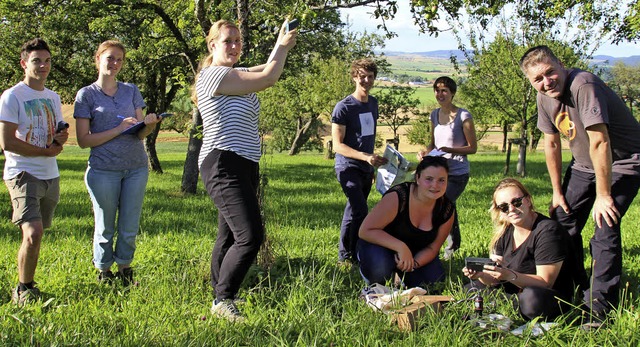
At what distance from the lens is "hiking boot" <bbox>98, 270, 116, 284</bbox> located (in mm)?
4586

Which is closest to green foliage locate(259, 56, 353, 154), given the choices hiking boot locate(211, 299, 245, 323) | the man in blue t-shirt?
the man in blue t-shirt

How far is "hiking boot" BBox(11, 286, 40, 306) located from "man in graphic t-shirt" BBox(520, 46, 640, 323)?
3.63 meters

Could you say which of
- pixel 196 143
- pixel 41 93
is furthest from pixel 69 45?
pixel 41 93

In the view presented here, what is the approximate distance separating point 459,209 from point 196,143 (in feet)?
16.9

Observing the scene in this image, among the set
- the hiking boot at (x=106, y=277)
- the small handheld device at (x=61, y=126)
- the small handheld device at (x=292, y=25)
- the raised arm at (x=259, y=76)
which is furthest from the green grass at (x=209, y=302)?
the small handheld device at (x=292, y=25)

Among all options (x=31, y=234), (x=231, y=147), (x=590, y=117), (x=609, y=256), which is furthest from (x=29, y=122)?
(x=609, y=256)

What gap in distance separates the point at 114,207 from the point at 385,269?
2.10 meters

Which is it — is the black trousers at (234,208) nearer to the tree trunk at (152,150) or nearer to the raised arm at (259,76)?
the raised arm at (259,76)

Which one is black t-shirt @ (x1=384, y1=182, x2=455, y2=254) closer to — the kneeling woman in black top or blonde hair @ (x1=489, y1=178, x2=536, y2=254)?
the kneeling woman in black top

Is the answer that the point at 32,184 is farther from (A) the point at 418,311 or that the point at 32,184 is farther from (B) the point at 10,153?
(A) the point at 418,311

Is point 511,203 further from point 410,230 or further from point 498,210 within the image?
point 410,230

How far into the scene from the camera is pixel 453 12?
850cm

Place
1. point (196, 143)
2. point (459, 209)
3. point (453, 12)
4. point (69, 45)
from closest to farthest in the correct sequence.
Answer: point (453, 12) < point (459, 209) < point (196, 143) < point (69, 45)

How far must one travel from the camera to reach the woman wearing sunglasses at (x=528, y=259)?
3787 mm
